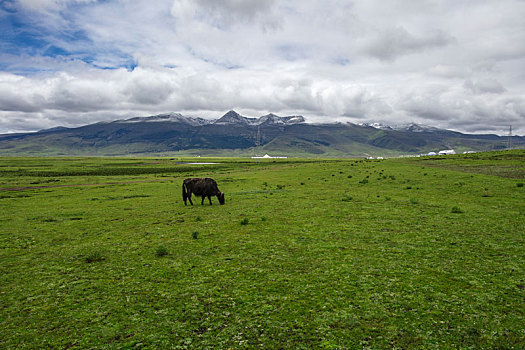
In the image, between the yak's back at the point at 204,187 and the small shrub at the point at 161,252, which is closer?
the small shrub at the point at 161,252

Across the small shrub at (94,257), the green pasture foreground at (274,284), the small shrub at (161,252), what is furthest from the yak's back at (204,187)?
the small shrub at (94,257)

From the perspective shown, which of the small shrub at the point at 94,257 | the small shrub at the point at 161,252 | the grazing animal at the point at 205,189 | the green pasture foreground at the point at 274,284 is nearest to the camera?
the green pasture foreground at the point at 274,284

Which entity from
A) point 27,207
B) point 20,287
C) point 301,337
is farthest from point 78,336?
point 27,207

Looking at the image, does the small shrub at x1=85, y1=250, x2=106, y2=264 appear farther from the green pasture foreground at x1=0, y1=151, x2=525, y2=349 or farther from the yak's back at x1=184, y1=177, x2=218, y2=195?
the yak's back at x1=184, y1=177, x2=218, y2=195

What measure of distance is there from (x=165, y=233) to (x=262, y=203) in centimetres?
1249

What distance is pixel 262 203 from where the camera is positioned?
29.0 meters

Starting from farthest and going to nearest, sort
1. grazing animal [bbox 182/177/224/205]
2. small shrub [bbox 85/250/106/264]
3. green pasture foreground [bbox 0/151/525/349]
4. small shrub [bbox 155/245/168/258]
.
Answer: grazing animal [bbox 182/177/224/205], small shrub [bbox 155/245/168/258], small shrub [bbox 85/250/106/264], green pasture foreground [bbox 0/151/525/349]

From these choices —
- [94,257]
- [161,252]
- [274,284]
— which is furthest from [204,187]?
[274,284]

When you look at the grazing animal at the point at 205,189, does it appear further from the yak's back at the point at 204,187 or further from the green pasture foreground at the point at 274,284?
the green pasture foreground at the point at 274,284

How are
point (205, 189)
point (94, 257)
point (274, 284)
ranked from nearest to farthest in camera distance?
point (274, 284) → point (94, 257) → point (205, 189)

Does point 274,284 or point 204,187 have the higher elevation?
point 204,187

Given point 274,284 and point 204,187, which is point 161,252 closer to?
point 274,284

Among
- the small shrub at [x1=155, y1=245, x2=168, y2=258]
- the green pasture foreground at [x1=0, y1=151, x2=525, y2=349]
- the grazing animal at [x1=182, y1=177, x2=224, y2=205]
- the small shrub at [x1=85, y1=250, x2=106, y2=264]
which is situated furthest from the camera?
the grazing animal at [x1=182, y1=177, x2=224, y2=205]

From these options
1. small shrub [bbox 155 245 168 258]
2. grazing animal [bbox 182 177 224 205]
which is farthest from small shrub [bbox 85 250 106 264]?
grazing animal [bbox 182 177 224 205]
